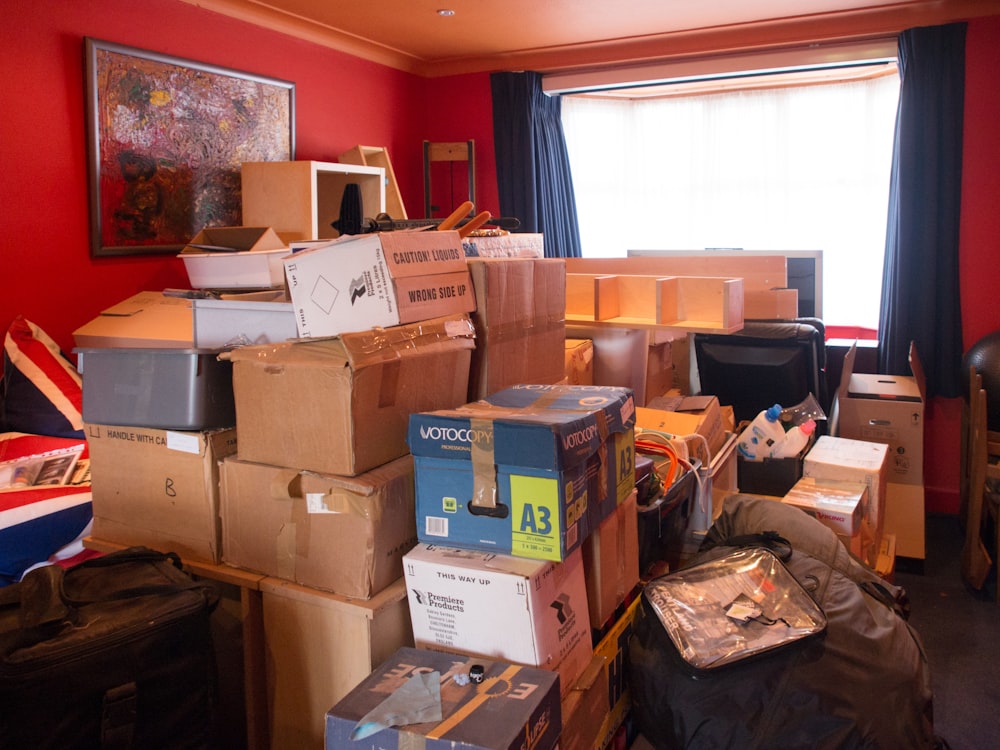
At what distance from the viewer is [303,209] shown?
325 cm

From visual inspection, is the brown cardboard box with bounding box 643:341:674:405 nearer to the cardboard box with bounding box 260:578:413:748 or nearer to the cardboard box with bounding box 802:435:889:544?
the cardboard box with bounding box 802:435:889:544

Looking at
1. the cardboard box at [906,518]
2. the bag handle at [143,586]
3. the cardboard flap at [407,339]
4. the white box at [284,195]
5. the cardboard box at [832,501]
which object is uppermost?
the white box at [284,195]

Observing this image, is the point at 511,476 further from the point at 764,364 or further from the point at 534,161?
the point at 534,161

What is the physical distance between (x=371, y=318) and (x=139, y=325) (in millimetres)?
1171

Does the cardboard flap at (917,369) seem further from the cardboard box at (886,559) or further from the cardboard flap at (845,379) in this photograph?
the cardboard box at (886,559)

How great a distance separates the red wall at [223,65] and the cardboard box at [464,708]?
2.01m

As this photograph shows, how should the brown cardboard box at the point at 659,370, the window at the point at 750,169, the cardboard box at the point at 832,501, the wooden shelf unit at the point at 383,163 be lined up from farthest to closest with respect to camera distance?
1. the window at the point at 750,169
2. the wooden shelf unit at the point at 383,163
3. the brown cardboard box at the point at 659,370
4. the cardboard box at the point at 832,501

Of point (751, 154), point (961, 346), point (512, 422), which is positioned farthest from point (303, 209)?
point (961, 346)

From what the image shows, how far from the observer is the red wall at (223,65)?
2676 millimetres

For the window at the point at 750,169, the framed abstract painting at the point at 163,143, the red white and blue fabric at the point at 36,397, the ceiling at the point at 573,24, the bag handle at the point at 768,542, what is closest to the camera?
the bag handle at the point at 768,542

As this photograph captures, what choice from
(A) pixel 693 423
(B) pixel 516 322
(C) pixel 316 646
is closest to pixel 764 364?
(A) pixel 693 423

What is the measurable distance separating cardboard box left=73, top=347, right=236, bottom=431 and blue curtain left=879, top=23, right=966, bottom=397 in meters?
3.20

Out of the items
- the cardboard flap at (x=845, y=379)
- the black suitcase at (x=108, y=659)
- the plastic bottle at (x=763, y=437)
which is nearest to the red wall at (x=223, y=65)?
the cardboard flap at (x=845, y=379)

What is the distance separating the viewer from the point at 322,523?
161 cm
